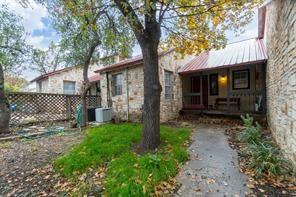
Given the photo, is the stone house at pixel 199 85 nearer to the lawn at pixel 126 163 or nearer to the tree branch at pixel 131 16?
the lawn at pixel 126 163

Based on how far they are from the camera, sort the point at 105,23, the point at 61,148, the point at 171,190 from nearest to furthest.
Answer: the point at 171,190, the point at 61,148, the point at 105,23

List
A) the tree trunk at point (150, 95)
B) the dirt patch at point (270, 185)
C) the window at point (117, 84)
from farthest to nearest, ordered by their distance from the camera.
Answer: the window at point (117, 84) → the tree trunk at point (150, 95) → the dirt patch at point (270, 185)

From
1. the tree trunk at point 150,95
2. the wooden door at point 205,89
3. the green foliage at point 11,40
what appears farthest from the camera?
the wooden door at point 205,89

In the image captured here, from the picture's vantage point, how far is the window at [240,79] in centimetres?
1041

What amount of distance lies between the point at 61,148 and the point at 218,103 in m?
9.23

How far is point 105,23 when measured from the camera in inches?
253

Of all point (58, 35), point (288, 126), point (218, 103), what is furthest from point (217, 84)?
point (58, 35)

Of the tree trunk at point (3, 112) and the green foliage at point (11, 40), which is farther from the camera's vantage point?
the green foliage at point (11, 40)

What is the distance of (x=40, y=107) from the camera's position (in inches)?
393

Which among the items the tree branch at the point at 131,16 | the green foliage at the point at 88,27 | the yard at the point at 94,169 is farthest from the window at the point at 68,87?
the tree branch at the point at 131,16

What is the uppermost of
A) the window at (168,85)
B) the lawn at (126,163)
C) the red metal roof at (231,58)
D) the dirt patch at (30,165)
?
the red metal roof at (231,58)

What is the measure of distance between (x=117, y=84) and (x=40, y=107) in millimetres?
4351

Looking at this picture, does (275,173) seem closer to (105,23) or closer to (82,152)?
(82,152)

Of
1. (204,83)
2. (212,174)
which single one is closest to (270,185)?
(212,174)
